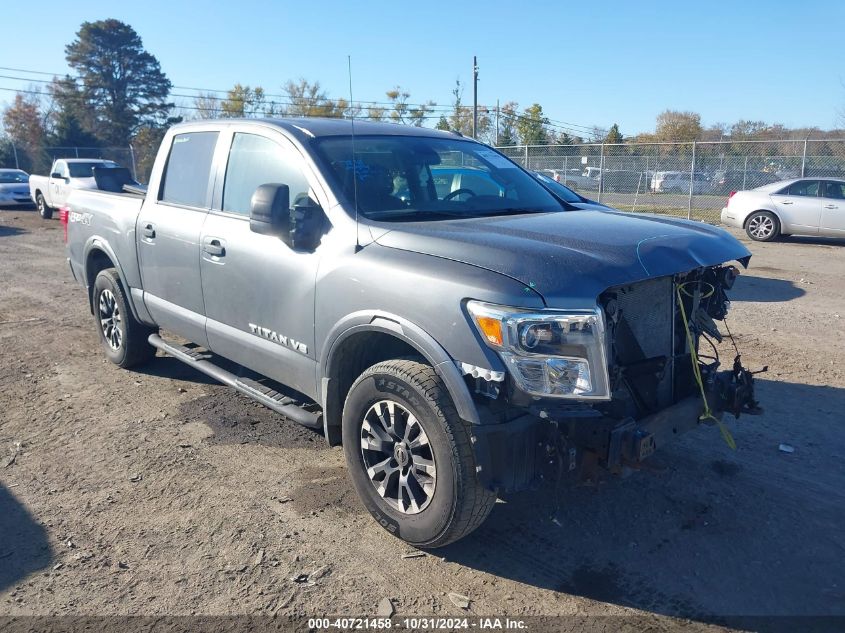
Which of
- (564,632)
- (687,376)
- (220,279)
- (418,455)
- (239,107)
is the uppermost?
(239,107)

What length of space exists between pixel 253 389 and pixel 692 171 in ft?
59.0

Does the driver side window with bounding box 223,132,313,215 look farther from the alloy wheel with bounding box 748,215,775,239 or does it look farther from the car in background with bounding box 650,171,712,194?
the car in background with bounding box 650,171,712,194

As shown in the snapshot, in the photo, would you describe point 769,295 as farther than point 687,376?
Yes

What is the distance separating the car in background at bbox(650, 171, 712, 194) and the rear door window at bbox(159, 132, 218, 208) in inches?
738

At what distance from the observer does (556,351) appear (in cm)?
288

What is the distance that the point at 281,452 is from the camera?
4.61 metres

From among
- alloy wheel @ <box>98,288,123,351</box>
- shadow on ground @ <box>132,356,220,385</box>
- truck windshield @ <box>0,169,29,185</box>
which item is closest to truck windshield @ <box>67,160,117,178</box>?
truck windshield @ <box>0,169,29,185</box>

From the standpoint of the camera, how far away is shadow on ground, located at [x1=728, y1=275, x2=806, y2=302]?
9.04 metres

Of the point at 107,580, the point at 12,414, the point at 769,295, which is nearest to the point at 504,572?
the point at 107,580

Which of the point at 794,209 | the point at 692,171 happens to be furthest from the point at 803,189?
the point at 692,171

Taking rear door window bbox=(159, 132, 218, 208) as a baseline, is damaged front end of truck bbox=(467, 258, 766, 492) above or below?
below

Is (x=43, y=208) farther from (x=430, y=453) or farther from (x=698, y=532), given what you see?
(x=698, y=532)

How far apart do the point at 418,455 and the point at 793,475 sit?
2424mm

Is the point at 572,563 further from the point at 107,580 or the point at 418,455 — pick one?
the point at 107,580
